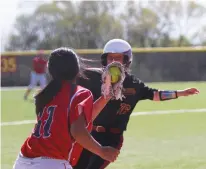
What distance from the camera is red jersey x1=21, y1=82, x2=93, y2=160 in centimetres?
379

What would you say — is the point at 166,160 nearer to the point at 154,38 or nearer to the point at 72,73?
the point at 72,73

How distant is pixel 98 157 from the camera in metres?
5.39

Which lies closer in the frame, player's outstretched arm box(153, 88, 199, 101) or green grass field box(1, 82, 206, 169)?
player's outstretched arm box(153, 88, 199, 101)

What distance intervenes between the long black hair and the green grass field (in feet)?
16.1

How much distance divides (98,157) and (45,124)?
64.7 inches

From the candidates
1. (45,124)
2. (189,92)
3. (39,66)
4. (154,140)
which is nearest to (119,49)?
(189,92)

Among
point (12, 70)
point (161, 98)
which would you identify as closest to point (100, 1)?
point (12, 70)

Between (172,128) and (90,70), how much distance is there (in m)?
8.03

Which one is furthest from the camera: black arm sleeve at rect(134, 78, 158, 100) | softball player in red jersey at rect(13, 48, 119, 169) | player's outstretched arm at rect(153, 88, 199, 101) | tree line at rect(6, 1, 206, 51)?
tree line at rect(6, 1, 206, 51)

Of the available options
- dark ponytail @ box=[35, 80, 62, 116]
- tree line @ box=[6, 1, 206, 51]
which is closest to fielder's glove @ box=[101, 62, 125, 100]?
dark ponytail @ box=[35, 80, 62, 116]

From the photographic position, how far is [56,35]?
72.4 m

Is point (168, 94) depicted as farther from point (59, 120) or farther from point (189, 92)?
point (59, 120)

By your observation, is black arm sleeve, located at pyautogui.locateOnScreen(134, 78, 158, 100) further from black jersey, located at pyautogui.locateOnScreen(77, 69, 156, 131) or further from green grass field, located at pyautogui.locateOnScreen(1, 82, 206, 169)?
green grass field, located at pyautogui.locateOnScreen(1, 82, 206, 169)

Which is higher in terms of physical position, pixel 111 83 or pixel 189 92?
pixel 111 83
